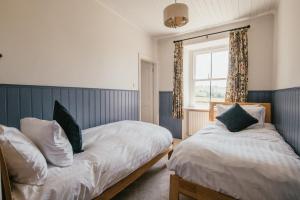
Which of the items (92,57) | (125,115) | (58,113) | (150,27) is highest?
(150,27)

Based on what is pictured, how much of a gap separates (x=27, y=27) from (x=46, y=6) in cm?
40

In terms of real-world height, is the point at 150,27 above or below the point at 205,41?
above

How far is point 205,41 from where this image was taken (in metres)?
3.65

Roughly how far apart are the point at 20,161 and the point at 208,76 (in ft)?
12.8

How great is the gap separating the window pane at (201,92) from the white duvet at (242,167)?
7.73 ft

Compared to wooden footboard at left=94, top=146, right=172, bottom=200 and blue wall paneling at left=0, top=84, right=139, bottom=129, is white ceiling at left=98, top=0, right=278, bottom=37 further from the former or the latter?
wooden footboard at left=94, top=146, right=172, bottom=200

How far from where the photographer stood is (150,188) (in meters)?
1.94

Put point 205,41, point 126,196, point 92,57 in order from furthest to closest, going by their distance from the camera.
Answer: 1. point 205,41
2. point 92,57
3. point 126,196

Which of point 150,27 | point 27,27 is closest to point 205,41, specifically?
point 150,27

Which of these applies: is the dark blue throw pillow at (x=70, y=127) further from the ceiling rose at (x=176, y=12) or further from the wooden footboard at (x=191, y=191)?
the ceiling rose at (x=176, y=12)

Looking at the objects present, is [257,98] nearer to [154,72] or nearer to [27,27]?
[154,72]

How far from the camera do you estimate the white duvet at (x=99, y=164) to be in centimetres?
101

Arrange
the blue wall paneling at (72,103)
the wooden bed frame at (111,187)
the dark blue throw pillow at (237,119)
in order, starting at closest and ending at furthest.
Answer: the wooden bed frame at (111,187), the blue wall paneling at (72,103), the dark blue throw pillow at (237,119)

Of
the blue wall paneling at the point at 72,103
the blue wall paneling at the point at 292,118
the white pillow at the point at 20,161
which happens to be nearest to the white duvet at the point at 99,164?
the white pillow at the point at 20,161
